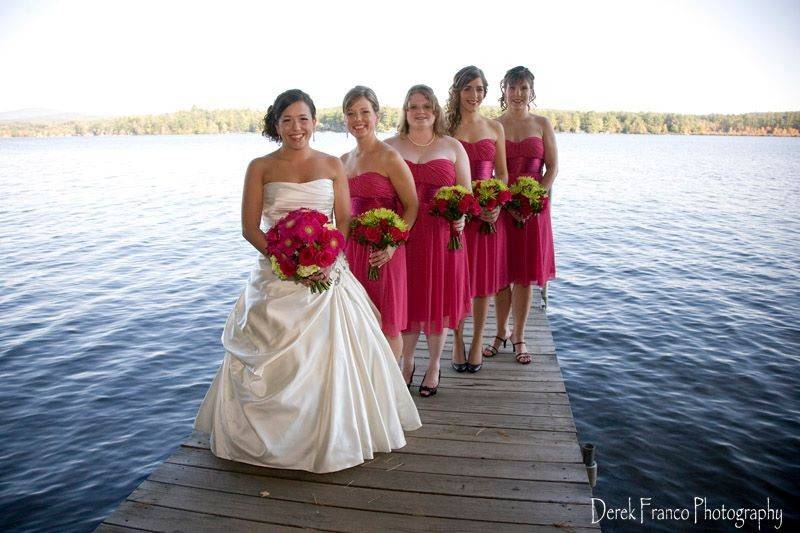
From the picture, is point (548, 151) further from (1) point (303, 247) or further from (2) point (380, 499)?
(2) point (380, 499)

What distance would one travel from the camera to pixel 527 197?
520cm

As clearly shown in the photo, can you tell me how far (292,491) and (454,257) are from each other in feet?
7.28

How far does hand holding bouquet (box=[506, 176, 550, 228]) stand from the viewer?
5.20 m

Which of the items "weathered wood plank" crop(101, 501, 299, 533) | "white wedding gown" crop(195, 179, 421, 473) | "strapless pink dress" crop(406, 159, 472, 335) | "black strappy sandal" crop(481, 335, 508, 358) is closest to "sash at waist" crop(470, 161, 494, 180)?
"strapless pink dress" crop(406, 159, 472, 335)

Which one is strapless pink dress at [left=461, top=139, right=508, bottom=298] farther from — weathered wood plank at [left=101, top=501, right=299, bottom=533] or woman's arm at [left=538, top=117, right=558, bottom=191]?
weathered wood plank at [left=101, top=501, right=299, bottom=533]

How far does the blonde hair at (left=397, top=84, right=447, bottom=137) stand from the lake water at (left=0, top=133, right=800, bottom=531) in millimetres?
4227

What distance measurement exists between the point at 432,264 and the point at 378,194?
2.54 ft

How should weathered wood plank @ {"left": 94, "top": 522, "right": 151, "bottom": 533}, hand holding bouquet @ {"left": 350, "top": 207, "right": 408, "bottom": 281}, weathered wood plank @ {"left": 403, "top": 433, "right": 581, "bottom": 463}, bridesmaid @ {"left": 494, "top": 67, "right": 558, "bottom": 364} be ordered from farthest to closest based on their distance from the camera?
bridesmaid @ {"left": 494, "top": 67, "right": 558, "bottom": 364}, hand holding bouquet @ {"left": 350, "top": 207, "right": 408, "bottom": 281}, weathered wood plank @ {"left": 403, "top": 433, "right": 581, "bottom": 463}, weathered wood plank @ {"left": 94, "top": 522, "right": 151, "bottom": 533}

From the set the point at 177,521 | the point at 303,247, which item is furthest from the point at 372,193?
the point at 177,521

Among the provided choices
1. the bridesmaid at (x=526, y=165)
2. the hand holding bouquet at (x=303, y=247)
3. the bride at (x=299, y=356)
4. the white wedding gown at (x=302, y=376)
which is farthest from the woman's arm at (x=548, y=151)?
the hand holding bouquet at (x=303, y=247)

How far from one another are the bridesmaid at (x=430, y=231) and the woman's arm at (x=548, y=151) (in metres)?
1.18

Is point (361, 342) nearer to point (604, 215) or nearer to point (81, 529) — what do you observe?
point (81, 529)

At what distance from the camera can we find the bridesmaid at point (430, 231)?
4.65 meters

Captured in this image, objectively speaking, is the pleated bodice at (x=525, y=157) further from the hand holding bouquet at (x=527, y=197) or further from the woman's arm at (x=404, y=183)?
the woman's arm at (x=404, y=183)
